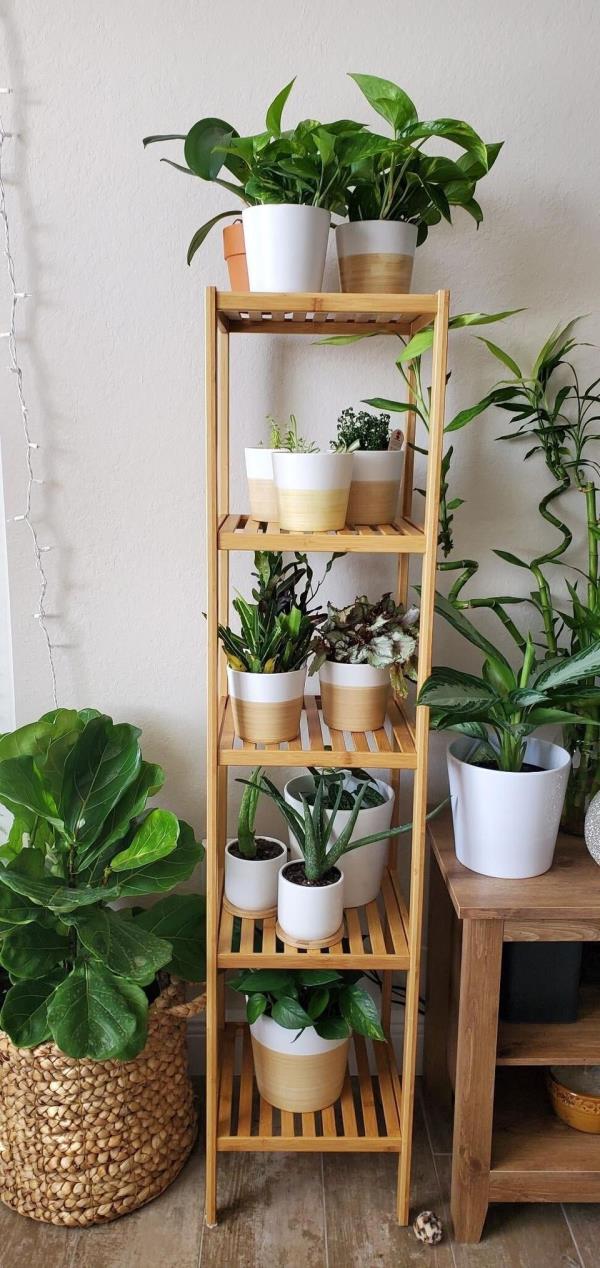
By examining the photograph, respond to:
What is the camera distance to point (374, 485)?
4.99 ft

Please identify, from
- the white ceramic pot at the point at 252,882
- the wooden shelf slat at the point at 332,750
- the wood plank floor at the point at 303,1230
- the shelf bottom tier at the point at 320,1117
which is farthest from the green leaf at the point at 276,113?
the wood plank floor at the point at 303,1230

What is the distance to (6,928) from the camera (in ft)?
5.09

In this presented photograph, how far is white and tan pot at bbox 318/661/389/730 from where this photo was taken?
154 cm

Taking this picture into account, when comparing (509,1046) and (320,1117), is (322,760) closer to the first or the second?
(509,1046)

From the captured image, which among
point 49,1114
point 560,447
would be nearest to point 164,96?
point 560,447

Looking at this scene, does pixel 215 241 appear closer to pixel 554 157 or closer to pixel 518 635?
pixel 554 157

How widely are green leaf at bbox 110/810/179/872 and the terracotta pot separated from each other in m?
0.86

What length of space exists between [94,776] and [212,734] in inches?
10.2

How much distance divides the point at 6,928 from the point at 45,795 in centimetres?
22

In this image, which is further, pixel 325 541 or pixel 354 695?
pixel 354 695

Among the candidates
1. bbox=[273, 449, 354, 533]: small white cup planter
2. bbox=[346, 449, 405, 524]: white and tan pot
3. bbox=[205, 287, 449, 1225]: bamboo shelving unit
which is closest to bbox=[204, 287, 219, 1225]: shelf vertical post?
bbox=[205, 287, 449, 1225]: bamboo shelving unit

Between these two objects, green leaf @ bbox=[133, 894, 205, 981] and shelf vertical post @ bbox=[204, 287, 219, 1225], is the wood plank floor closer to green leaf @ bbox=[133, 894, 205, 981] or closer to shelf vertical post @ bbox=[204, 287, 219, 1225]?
shelf vertical post @ bbox=[204, 287, 219, 1225]

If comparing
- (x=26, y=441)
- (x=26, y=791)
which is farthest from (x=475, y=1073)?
(x=26, y=441)

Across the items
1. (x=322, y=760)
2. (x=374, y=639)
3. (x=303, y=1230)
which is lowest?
(x=303, y=1230)
